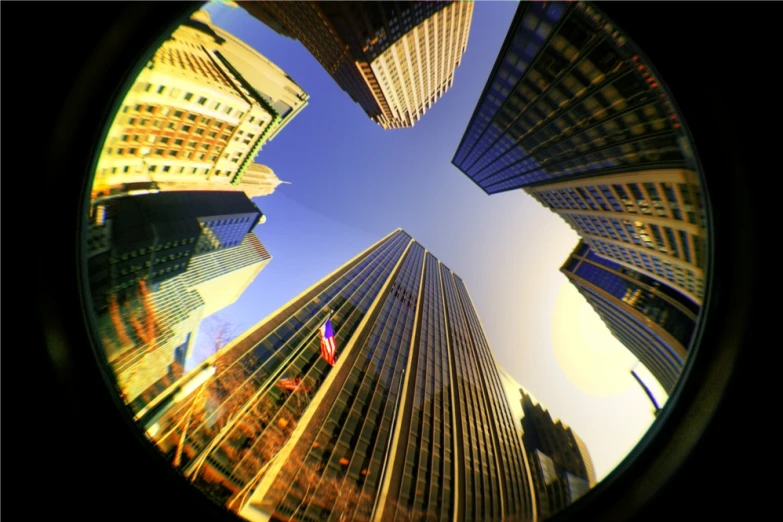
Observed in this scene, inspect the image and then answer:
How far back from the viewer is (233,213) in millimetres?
11336

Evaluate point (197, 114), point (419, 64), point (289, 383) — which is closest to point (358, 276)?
point (289, 383)

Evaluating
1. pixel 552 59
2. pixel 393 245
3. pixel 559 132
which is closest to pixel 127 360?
pixel 552 59

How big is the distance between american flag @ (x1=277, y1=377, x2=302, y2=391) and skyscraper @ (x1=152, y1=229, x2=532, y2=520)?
12 cm

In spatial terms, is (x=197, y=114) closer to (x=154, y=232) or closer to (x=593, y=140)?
(x=154, y=232)

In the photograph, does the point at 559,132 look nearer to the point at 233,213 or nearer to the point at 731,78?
the point at 731,78

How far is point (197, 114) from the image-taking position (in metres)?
7.20

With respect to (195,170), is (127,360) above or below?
below

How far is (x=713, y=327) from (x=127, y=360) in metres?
10.5

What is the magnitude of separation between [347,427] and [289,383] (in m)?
7.35

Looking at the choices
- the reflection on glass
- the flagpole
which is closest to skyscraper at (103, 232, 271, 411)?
the reflection on glass

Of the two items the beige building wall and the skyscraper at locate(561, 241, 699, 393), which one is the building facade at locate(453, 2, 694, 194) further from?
the skyscraper at locate(561, 241, 699, 393)

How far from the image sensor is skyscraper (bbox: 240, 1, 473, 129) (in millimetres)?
7012

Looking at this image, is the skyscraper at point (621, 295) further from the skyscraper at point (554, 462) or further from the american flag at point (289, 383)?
the american flag at point (289, 383)

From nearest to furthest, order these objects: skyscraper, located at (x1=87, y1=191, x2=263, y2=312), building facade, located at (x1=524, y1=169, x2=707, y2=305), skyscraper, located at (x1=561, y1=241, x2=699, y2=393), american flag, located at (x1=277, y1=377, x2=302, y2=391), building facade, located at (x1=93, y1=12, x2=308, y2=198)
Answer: building facade, located at (x1=93, y1=12, x2=308, y2=198) < skyscraper, located at (x1=87, y1=191, x2=263, y2=312) < building facade, located at (x1=524, y1=169, x2=707, y2=305) < american flag, located at (x1=277, y1=377, x2=302, y2=391) < skyscraper, located at (x1=561, y1=241, x2=699, y2=393)
